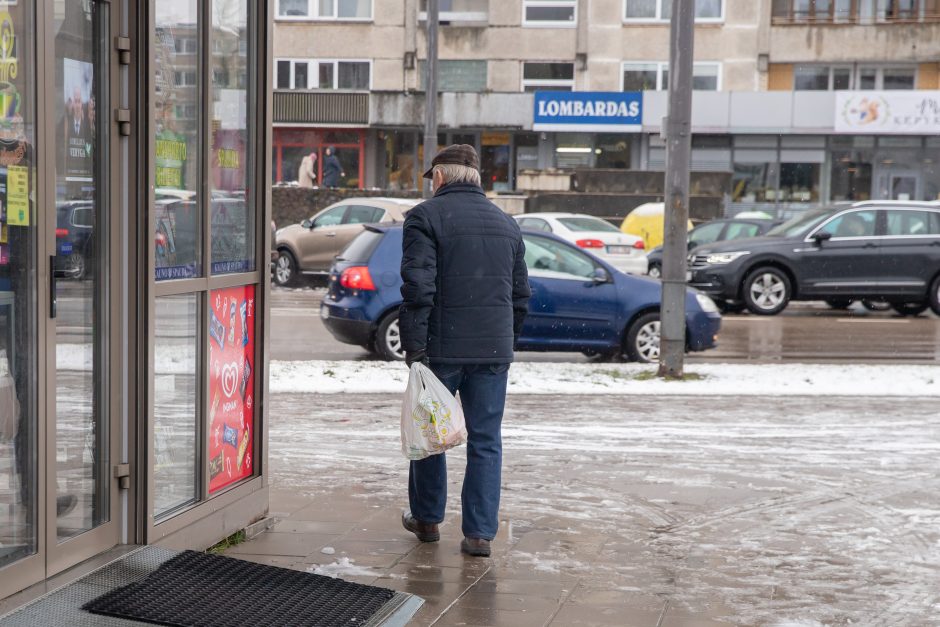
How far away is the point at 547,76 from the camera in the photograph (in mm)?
42969

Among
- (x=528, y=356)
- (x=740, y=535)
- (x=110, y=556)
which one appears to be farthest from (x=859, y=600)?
(x=528, y=356)

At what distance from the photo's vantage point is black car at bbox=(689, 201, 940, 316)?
19.9m

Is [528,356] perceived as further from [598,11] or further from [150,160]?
[598,11]

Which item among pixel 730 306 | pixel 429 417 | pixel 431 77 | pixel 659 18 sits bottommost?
pixel 730 306

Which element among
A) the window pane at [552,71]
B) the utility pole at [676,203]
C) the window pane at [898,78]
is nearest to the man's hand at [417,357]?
the utility pole at [676,203]

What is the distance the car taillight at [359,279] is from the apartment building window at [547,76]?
30188 mm

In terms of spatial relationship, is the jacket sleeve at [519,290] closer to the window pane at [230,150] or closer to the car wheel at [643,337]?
the window pane at [230,150]

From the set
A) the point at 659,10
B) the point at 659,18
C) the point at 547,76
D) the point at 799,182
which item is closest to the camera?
the point at 799,182

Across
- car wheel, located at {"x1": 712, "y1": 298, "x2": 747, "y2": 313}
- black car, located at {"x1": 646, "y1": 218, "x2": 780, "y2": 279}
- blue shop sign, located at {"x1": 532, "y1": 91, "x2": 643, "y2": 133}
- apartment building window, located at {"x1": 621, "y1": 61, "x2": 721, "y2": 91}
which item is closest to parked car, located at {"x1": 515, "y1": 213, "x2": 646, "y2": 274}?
black car, located at {"x1": 646, "y1": 218, "x2": 780, "y2": 279}

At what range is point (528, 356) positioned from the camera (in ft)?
49.4

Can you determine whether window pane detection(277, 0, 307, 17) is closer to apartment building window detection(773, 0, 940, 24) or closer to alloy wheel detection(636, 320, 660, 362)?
apartment building window detection(773, 0, 940, 24)

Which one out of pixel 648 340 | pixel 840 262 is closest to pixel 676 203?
pixel 648 340

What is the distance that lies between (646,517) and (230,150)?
282 centimetres

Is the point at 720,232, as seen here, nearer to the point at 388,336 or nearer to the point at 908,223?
the point at 908,223
